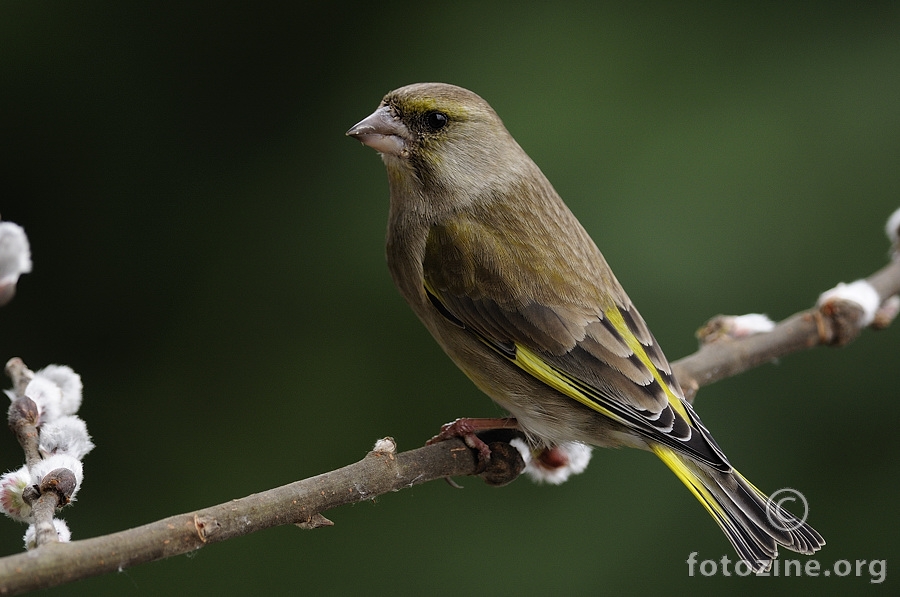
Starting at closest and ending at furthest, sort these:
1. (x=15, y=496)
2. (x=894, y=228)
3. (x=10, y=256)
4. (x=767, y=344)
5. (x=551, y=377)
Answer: (x=10, y=256) → (x=15, y=496) → (x=551, y=377) → (x=767, y=344) → (x=894, y=228)

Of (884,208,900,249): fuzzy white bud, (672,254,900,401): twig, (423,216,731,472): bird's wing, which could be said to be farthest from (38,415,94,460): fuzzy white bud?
(884,208,900,249): fuzzy white bud

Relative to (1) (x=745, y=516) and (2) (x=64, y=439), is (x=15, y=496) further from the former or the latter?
(1) (x=745, y=516)

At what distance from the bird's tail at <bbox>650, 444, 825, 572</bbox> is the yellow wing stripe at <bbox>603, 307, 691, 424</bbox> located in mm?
106

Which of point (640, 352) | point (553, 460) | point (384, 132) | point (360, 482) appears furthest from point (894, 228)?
point (360, 482)

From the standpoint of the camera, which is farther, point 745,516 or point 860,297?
point 860,297

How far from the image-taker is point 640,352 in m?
2.65

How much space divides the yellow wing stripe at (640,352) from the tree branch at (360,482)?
0.77 feet

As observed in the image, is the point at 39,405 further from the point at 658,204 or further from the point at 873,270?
the point at 873,270

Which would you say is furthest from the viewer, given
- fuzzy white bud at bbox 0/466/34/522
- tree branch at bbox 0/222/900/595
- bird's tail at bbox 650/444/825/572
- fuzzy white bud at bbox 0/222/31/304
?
bird's tail at bbox 650/444/825/572

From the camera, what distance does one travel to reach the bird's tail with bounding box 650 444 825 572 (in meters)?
2.41

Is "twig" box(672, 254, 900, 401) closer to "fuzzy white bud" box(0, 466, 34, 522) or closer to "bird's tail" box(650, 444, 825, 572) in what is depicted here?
"bird's tail" box(650, 444, 825, 572)

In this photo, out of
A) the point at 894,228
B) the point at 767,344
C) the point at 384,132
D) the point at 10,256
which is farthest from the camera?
the point at 894,228

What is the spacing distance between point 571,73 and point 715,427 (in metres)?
1.48

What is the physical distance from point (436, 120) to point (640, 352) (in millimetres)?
810
